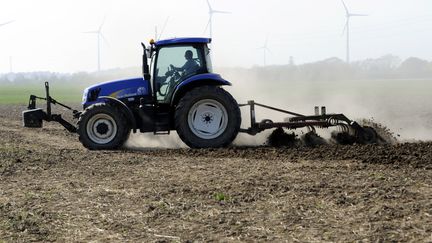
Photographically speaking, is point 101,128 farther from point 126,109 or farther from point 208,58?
point 208,58

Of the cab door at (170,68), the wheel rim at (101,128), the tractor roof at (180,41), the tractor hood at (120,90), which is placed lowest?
the wheel rim at (101,128)

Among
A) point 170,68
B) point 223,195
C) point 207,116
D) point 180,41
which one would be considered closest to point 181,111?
point 207,116

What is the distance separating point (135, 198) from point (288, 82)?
43.7 m

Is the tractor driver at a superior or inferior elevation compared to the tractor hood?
superior

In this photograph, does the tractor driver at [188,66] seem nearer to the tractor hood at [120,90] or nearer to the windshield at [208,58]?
the windshield at [208,58]

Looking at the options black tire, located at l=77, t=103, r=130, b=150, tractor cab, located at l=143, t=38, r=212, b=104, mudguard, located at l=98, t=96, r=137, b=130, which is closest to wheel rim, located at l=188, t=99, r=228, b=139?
tractor cab, located at l=143, t=38, r=212, b=104

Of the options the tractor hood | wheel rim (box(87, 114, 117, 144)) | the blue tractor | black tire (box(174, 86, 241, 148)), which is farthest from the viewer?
the tractor hood

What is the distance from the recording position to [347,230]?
6832 mm

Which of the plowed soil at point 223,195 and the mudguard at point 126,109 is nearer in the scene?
the plowed soil at point 223,195

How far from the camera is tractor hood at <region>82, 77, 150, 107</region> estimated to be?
50.9 feet

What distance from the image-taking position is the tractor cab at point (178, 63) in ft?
49.6

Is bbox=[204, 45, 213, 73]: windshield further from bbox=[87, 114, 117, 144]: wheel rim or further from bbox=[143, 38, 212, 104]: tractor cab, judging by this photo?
bbox=[87, 114, 117, 144]: wheel rim

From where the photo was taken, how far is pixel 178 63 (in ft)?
49.9

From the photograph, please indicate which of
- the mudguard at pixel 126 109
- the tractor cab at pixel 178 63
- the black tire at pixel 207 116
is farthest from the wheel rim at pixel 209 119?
the mudguard at pixel 126 109
